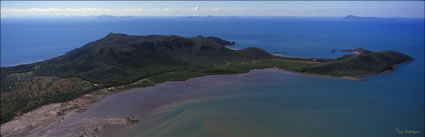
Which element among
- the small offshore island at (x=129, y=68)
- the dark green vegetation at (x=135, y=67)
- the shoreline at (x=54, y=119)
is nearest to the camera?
the shoreline at (x=54, y=119)

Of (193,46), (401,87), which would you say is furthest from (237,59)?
(401,87)

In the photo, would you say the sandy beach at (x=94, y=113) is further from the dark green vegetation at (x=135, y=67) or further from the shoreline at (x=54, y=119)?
the dark green vegetation at (x=135, y=67)

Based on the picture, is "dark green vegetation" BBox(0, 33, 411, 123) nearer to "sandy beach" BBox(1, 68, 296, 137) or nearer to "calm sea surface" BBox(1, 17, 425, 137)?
"sandy beach" BBox(1, 68, 296, 137)

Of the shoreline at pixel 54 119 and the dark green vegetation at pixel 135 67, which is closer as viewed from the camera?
the shoreline at pixel 54 119

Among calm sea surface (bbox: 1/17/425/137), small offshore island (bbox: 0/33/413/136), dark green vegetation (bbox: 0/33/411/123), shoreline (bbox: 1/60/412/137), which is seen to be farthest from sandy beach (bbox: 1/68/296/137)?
dark green vegetation (bbox: 0/33/411/123)

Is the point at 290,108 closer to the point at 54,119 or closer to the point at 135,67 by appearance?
the point at 54,119

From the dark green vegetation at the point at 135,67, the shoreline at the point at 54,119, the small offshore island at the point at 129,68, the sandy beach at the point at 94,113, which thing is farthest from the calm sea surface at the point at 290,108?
the dark green vegetation at the point at 135,67

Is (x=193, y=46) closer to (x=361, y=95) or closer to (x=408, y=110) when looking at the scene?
(x=361, y=95)

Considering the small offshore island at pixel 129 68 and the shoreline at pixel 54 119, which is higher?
the small offshore island at pixel 129 68
